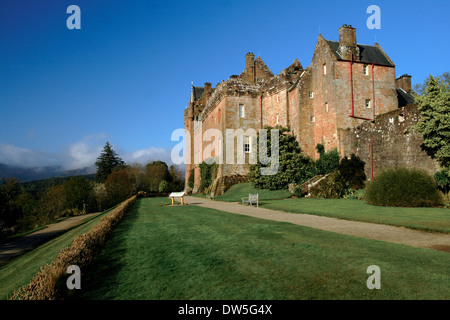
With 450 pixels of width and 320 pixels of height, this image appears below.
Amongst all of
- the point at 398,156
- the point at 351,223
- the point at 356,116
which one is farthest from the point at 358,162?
the point at 351,223

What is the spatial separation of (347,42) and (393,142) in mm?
11992

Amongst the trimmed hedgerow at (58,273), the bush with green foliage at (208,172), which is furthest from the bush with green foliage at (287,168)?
the trimmed hedgerow at (58,273)

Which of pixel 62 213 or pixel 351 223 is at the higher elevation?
pixel 351 223

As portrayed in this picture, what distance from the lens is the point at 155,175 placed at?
2788 inches

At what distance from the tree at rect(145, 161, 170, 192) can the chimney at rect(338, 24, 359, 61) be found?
52451 mm

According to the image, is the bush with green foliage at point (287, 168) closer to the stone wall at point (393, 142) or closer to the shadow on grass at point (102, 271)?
the stone wall at point (393, 142)

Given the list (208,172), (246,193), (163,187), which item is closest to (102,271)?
(246,193)

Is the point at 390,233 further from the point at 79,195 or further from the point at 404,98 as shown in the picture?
the point at 79,195

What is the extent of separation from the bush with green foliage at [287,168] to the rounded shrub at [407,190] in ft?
32.3

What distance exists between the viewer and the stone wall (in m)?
17.9

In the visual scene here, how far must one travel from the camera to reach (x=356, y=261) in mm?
5414

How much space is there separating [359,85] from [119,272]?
88.9 feet

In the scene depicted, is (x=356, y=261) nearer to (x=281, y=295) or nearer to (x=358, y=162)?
(x=281, y=295)

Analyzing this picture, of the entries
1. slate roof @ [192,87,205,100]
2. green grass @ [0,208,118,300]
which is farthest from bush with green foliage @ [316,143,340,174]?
slate roof @ [192,87,205,100]
